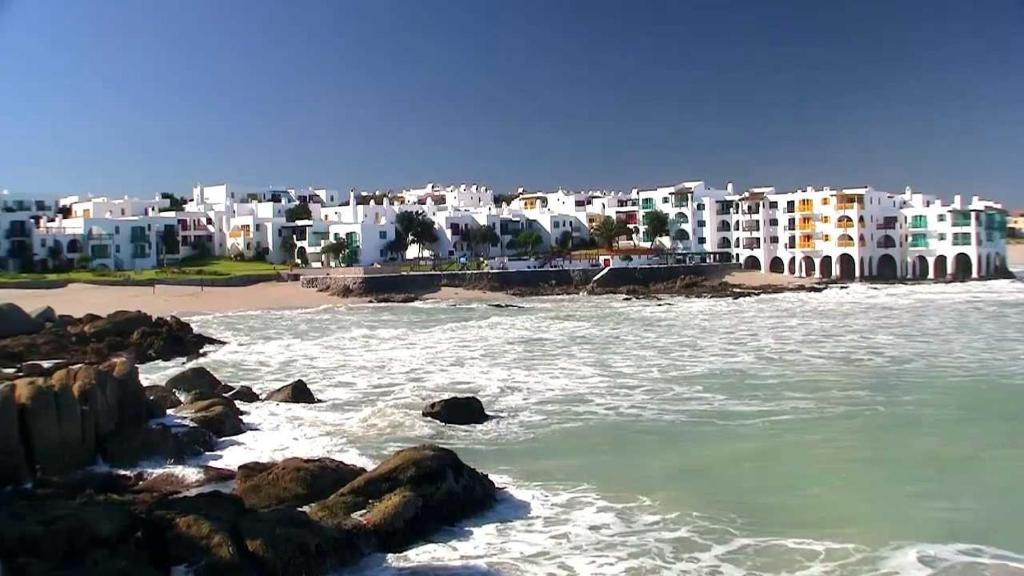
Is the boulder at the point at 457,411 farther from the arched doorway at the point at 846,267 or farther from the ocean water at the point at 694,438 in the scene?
the arched doorway at the point at 846,267

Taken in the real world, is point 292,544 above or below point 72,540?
below

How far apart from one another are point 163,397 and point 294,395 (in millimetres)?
2911

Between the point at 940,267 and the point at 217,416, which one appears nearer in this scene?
the point at 217,416

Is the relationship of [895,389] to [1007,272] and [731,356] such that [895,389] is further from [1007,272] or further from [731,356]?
[1007,272]

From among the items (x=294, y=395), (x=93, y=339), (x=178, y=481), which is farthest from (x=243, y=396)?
(x=93, y=339)

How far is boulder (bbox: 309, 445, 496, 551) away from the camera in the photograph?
10.7 m

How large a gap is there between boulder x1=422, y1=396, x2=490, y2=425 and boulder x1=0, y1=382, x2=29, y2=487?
7421 mm

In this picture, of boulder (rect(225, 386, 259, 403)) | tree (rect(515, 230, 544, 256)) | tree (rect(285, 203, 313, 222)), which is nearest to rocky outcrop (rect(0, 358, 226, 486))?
boulder (rect(225, 386, 259, 403))

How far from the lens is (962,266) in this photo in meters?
68.5

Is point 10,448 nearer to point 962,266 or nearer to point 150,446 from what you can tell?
point 150,446

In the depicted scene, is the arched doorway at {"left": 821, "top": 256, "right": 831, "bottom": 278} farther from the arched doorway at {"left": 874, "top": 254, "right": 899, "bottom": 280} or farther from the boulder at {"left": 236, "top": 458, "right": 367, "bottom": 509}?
the boulder at {"left": 236, "top": 458, "right": 367, "bottom": 509}

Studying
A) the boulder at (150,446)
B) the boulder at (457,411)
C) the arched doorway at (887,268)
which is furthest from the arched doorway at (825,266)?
the boulder at (150,446)

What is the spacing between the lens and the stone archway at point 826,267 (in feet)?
236

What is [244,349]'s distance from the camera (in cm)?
3225
